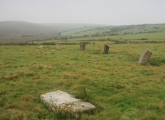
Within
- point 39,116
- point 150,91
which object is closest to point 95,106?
point 39,116

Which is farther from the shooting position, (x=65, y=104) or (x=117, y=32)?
(x=117, y=32)

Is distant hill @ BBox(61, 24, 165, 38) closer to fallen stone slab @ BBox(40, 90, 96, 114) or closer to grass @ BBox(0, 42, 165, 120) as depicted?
grass @ BBox(0, 42, 165, 120)

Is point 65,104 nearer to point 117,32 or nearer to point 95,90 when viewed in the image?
point 95,90

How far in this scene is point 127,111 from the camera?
8.01 meters

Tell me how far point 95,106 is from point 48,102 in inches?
76.3

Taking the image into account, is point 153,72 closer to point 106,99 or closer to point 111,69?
point 111,69

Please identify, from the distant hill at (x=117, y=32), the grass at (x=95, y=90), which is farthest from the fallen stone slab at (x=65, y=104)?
the distant hill at (x=117, y=32)

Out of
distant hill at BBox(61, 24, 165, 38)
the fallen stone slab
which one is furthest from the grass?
distant hill at BBox(61, 24, 165, 38)

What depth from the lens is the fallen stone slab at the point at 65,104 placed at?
752 centimetres

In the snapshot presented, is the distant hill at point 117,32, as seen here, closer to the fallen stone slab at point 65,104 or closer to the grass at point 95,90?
the grass at point 95,90

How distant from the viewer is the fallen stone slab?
752 cm

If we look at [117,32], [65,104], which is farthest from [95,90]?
[117,32]

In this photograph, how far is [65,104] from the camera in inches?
308

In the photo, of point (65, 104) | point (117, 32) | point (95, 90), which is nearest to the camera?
point (65, 104)
